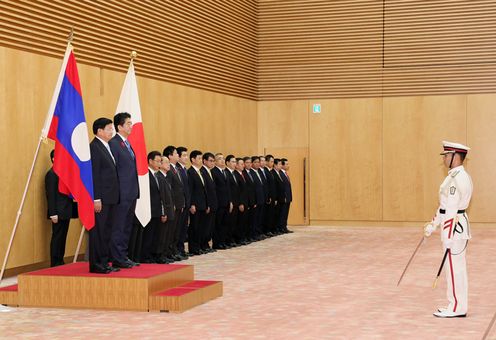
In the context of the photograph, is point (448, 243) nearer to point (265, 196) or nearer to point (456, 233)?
point (456, 233)

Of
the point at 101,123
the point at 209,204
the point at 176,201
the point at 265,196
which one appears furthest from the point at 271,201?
the point at 101,123

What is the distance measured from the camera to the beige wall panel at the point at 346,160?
17484 millimetres

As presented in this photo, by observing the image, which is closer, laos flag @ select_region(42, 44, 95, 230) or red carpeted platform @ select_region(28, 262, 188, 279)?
red carpeted platform @ select_region(28, 262, 188, 279)

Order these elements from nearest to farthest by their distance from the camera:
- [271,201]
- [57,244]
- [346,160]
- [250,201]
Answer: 1. [57,244]
2. [250,201]
3. [271,201]
4. [346,160]

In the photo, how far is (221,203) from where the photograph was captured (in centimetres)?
1237

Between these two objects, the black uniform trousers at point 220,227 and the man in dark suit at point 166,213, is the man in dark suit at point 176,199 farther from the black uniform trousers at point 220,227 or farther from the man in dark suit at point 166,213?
the black uniform trousers at point 220,227

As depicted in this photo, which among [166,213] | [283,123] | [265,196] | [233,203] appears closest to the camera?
[166,213]

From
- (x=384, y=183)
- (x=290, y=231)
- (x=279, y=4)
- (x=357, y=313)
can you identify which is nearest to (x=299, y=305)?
(x=357, y=313)

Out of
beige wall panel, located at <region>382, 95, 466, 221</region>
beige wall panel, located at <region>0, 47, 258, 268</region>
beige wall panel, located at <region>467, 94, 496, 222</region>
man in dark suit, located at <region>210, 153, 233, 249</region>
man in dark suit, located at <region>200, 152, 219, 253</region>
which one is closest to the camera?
beige wall panel, located at <region>0, 47, 258, 268</region>

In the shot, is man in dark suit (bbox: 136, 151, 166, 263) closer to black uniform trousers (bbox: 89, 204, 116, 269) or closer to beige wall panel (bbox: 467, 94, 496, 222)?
black uniform trousers (bbox: 89, 204, 116, 269)

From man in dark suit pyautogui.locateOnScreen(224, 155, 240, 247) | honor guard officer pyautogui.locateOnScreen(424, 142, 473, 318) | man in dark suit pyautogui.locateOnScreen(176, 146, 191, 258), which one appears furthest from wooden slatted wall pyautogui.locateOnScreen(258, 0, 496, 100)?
honor guard officer pyautogui.locateOnScreen(424, 142, 473, 318)

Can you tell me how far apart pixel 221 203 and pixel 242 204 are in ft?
2.77

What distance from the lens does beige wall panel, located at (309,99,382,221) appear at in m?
17.5

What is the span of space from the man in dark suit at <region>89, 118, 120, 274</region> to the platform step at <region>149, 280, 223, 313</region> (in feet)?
2.03
